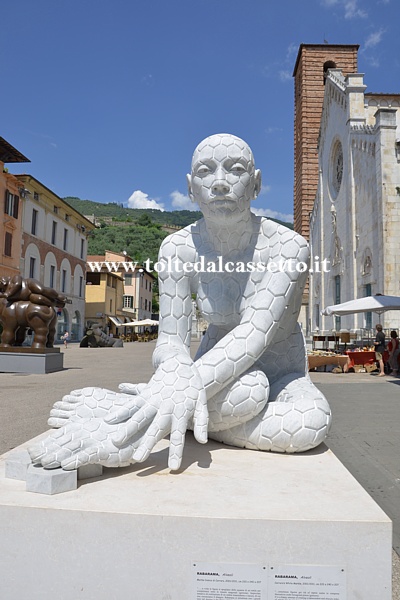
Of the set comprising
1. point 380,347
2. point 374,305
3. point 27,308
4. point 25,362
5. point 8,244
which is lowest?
point 25,362

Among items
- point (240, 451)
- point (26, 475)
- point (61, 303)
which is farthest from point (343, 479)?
point (61, 303)

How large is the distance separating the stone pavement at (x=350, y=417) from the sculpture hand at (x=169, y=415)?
1129 millimetres

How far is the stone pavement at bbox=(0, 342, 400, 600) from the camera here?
11.7 ft

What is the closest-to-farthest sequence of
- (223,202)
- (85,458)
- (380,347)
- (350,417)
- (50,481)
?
1. (50,481)
2. (85,458)
3. (223,202)
4. (350,417)
5. (380,347)

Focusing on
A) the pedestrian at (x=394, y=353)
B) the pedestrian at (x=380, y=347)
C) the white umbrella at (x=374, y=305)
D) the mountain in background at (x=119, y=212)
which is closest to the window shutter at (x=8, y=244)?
the white umbrella at (x=374, y=305)

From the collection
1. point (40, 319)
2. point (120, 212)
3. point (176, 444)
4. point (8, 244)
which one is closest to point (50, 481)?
point (176, 444)

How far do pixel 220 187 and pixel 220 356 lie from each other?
2.81 feet

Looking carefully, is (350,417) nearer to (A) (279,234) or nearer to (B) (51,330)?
(A) (279,234)

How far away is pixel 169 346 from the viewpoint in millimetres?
2543

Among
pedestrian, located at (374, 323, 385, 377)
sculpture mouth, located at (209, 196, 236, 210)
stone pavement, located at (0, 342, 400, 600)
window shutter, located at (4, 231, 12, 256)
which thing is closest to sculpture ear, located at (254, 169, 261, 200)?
sculpture mouth, located at (209, 196, 236, 210)

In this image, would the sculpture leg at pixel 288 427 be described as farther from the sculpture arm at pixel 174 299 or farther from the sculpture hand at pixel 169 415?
the sculpture arm at pixel 174 299

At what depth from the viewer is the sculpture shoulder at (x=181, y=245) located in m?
2.71

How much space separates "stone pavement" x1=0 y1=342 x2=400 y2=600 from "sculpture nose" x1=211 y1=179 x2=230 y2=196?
200cm

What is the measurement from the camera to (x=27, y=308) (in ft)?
33.9
